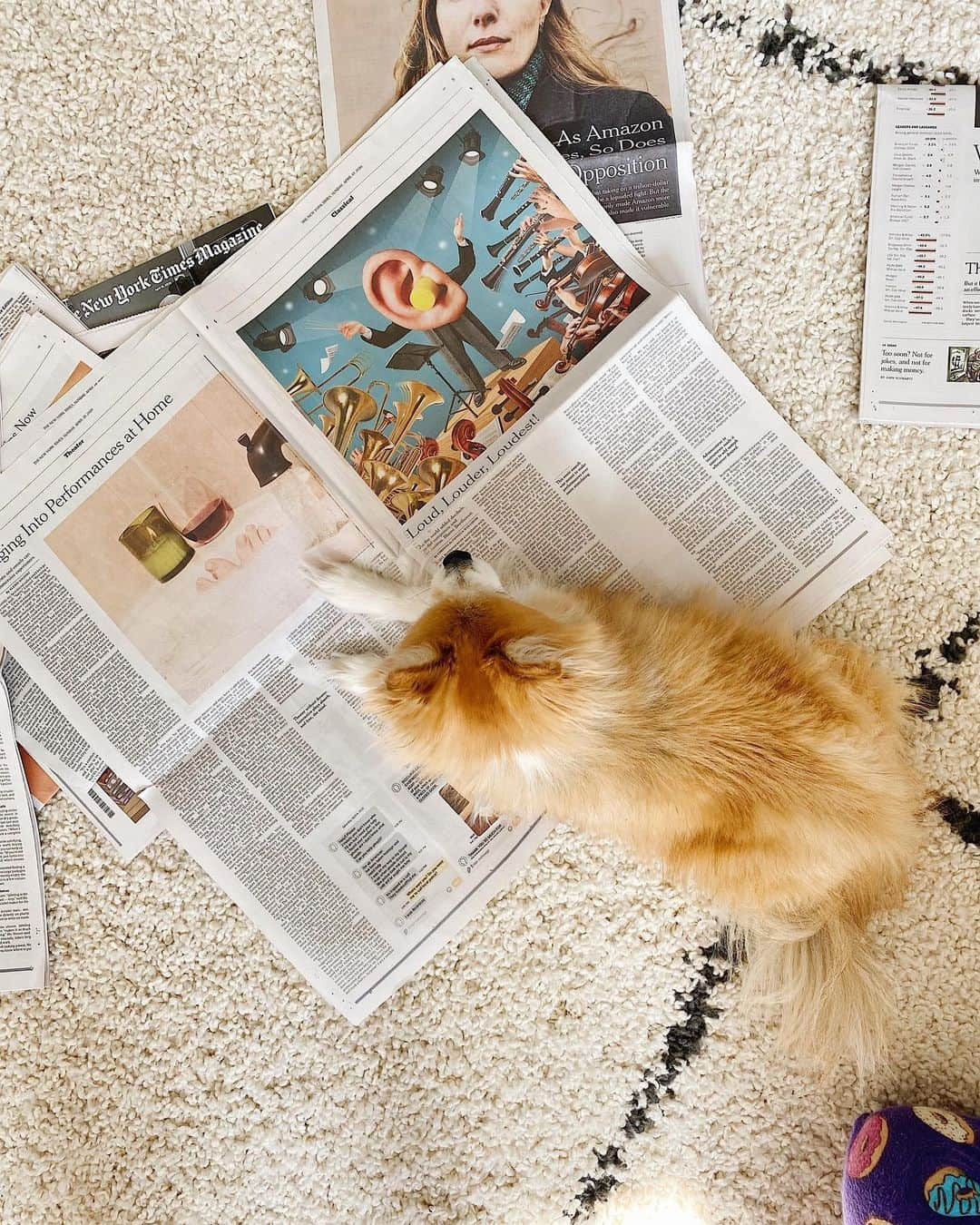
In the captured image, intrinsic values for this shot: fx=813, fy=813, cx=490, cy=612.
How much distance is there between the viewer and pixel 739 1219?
1130mm

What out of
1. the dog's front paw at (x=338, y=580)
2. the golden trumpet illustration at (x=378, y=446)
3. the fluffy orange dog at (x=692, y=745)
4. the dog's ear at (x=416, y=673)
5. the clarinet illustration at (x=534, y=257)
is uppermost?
the clarinet illustration at (x=534, y=257)

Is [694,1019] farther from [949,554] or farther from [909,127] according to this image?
[909,127]

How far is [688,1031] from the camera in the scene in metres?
1.14

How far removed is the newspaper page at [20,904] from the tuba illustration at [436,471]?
69cm

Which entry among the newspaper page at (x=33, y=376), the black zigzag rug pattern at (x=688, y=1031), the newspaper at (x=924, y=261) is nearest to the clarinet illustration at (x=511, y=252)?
the newspaper at (x=924, y=261)

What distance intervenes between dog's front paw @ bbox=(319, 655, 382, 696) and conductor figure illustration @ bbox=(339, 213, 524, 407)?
39cm

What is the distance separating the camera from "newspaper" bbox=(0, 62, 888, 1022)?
112 cm

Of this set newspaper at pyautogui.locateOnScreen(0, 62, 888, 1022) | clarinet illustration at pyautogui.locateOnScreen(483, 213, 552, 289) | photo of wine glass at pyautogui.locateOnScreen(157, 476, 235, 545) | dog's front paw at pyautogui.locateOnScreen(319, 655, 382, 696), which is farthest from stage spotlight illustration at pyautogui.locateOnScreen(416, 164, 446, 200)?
dog's front paw at pyautogui.locateOnScreen(319, 655, 382, 696)

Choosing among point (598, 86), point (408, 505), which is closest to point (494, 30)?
point (598, 86)

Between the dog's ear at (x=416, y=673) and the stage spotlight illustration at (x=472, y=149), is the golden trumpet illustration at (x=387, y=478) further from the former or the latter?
the stage spotlight illustration at (x=472, y=149)

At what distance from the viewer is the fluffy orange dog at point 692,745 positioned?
881 mm

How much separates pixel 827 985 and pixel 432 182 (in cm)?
119

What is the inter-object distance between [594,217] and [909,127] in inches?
17.6

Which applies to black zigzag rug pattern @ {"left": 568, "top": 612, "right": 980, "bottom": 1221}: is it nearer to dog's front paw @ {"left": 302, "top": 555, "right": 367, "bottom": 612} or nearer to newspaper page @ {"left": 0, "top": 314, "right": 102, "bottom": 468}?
dog's front paw @ {"left": 302, "top": 555, "right": 367, "bottom": 612}
